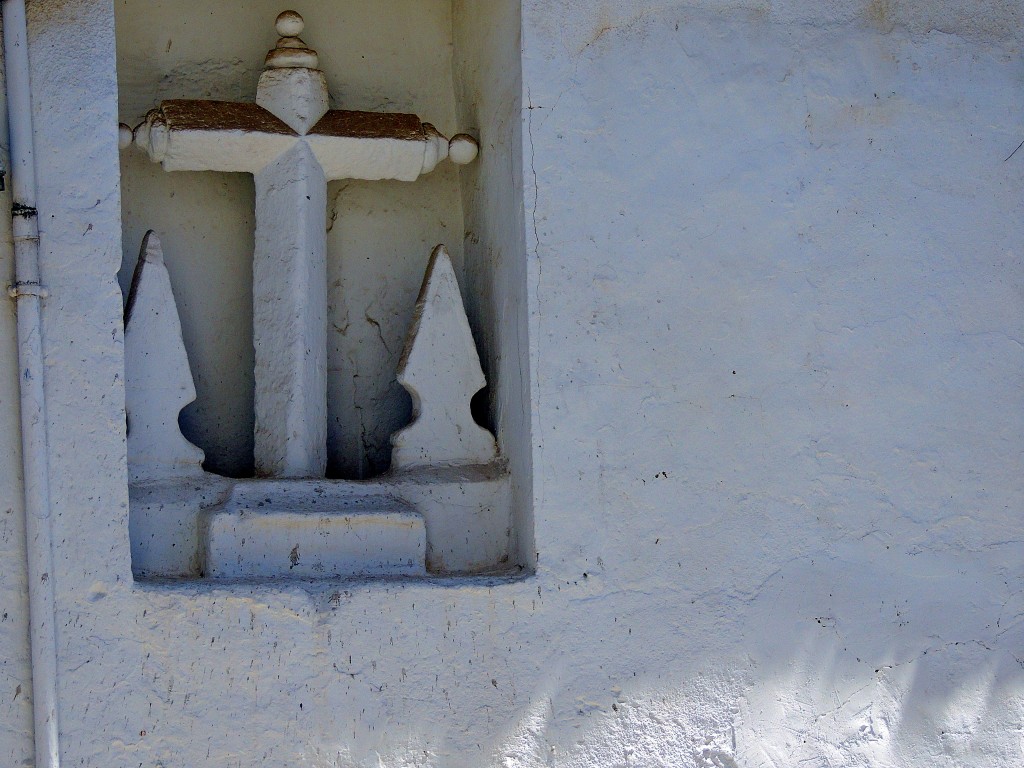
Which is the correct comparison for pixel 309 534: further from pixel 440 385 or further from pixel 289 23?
pixel 289 23

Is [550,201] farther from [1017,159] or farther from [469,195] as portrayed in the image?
[1017,159]

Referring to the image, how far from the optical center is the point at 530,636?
3.58 meters

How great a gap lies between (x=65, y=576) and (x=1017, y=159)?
2.32 metres

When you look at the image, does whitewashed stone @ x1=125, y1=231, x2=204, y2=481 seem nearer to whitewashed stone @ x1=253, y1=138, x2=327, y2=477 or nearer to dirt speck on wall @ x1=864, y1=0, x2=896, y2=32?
whitewashed stone @ x1=253, y1=138, x2=327, y2=477

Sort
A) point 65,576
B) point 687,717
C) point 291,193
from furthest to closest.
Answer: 1. point 291,193
2. point 687,717
3. point 65,576

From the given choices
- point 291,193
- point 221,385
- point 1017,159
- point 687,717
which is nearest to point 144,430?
point 221,385

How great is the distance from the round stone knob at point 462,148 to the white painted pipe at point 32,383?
3.28ft

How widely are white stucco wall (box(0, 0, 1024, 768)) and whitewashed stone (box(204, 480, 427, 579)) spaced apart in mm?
127

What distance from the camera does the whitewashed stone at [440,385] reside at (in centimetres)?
388

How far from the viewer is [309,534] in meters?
3.63

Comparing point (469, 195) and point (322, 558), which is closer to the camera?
point (322, 558)

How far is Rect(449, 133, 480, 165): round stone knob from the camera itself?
405 cm

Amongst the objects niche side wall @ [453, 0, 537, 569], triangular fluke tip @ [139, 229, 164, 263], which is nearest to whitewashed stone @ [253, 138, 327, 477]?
triangular fluke tip @ [139, 229, 164, 263]

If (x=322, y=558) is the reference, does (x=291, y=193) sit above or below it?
above
